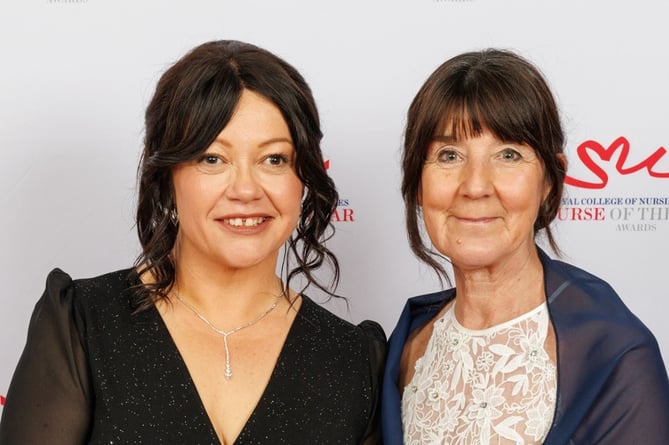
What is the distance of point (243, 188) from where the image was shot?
5.20 ft

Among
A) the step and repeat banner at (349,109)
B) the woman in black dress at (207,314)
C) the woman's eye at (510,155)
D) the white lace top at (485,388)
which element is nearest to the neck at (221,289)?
the woman in black dress at (207,314)

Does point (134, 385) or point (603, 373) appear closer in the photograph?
point (603, 373)

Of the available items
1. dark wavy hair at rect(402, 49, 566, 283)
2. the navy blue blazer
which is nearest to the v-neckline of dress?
dark wavy hair at rect(402, 49, 566, 283)

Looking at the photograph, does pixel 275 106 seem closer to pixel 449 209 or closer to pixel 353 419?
pixel 449 209

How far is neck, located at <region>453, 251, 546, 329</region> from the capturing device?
163 centimetres

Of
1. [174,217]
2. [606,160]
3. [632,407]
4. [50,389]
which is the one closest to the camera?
[632,407]

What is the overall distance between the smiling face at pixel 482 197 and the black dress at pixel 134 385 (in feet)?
1.08

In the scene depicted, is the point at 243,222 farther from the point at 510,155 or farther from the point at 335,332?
the point at 510,155

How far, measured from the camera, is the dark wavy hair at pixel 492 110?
1.56m

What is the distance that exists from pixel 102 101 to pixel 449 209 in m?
1.14

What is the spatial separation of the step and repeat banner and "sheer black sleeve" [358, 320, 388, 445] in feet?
2.01

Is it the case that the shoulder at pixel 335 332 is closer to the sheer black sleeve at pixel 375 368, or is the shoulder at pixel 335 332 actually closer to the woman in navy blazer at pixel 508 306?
the sheer black sleeve at pixel 375 368

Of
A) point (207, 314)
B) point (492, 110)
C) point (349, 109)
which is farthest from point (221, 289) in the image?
point (349, 109)

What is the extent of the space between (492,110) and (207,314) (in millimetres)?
633
